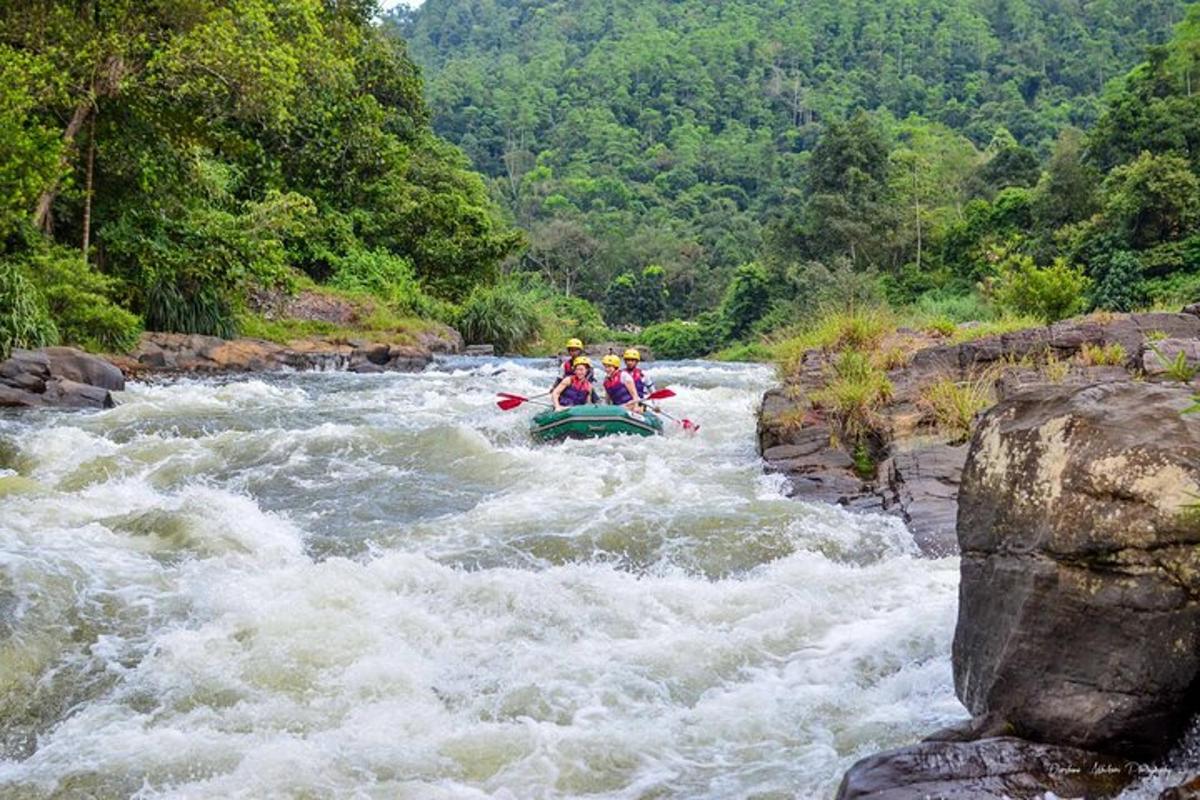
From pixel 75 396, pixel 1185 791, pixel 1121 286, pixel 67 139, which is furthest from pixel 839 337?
pixel 1121 286

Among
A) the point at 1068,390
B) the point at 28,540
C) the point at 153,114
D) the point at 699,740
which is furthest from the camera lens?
the point at 153,114

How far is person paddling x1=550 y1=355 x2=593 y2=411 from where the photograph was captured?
1348cm

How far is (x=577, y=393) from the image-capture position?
13727 mm

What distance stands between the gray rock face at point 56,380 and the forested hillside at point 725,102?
45125mm

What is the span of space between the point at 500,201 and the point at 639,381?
61357 mm

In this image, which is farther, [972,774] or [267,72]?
[267,72]

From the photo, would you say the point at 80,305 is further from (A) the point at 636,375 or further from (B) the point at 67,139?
(A) the point at 636,375

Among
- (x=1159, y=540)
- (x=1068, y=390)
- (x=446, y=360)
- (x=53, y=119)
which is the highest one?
(x=53, y=119)

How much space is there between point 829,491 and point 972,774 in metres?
5.83

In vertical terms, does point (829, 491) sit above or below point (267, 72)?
below

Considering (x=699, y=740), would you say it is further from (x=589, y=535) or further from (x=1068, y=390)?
(x=589, y=535)

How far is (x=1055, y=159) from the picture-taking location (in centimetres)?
3544

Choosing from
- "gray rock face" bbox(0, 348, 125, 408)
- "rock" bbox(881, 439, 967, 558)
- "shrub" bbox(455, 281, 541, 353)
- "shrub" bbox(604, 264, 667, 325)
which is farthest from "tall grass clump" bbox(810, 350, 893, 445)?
"shrub" bbox(604, 264, 667, 325)

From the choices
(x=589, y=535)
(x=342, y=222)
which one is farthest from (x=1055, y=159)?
(x=589, y=535)
